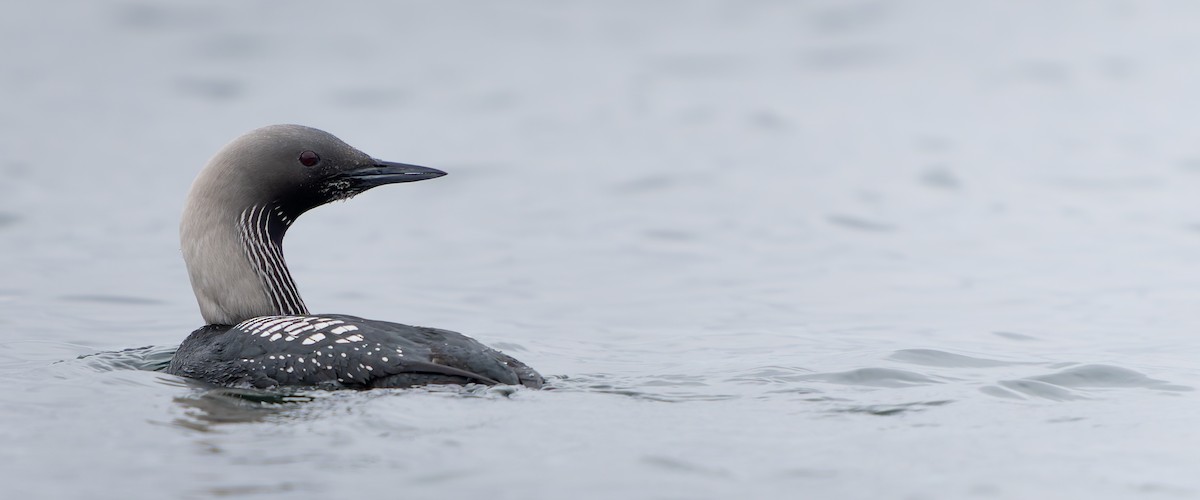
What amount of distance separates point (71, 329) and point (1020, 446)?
377cm

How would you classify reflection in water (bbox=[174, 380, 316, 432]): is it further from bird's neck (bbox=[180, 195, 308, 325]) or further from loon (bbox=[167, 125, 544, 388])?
bird's neck (bbox=[180, 195, 308, 325])

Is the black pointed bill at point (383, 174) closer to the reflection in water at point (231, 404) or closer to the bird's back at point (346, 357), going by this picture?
the bird's back at point (346, 357)

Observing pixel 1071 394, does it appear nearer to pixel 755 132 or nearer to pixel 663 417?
pixel 663 417

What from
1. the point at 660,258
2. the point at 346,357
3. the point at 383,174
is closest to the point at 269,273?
the point at 383,174

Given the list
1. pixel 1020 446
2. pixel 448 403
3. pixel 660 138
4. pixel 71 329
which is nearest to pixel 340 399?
pixel 448 403

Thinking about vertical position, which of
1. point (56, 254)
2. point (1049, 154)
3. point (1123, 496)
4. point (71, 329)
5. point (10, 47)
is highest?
point (10, 47)

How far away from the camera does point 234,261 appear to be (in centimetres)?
509

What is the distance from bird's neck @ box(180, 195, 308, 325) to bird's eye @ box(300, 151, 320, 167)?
18 cm

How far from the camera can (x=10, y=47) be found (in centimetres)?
1291

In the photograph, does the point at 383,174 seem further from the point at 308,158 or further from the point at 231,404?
the point at 231,404

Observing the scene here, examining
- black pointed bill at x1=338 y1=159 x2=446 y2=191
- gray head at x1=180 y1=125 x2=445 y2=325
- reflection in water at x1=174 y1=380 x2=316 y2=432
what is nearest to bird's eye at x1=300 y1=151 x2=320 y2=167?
gray head at x1=180 y1=125 x2=445 y2=325

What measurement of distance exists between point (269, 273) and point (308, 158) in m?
0.40

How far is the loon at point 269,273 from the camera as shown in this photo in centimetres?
460

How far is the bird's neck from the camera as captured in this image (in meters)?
5.09
